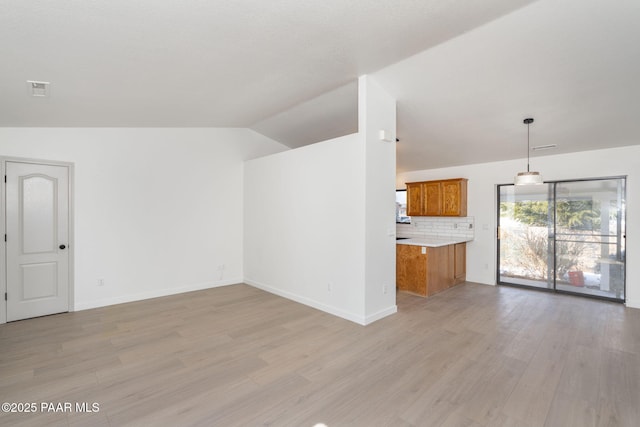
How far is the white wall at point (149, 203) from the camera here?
436 cm

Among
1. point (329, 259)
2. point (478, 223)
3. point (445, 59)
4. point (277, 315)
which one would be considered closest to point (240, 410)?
point (277, 315)

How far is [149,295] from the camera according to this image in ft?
16.3

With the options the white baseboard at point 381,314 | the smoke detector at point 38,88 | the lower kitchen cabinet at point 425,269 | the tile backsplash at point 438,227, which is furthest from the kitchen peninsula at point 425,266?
the smoke detector at point 38,88

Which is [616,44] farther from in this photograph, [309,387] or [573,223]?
[309,387]

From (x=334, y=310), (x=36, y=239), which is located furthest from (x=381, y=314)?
(x=36, y=239)

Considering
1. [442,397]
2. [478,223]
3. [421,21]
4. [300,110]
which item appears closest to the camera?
[442,397]

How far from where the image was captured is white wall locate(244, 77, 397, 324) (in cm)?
381

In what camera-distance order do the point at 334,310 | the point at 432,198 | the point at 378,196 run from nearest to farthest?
the point at 378,196, the point at 334,310, the point at 432,198

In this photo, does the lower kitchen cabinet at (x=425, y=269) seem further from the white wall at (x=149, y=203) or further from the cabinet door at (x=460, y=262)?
the white wall at (x=149, y=203)

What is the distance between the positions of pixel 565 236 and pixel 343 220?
438cm

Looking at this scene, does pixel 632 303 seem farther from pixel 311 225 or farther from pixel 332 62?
pixel 332 62

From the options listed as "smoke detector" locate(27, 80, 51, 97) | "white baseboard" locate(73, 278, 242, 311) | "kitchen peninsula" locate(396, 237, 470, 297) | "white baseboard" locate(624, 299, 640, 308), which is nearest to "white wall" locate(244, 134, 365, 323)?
"white baseboard" locate(73, 278, 242, 311)

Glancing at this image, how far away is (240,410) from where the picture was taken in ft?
7.06

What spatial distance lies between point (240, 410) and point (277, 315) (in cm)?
199
